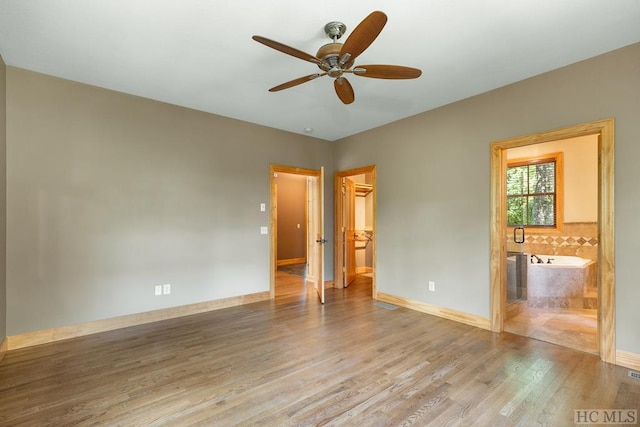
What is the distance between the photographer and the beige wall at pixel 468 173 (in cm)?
262

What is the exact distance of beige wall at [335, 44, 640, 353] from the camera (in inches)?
103

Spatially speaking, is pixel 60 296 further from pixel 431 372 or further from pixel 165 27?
pixel 431 372

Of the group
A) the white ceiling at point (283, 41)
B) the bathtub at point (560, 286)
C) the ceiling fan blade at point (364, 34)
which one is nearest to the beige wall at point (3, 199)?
the white ceiling at point (283, 41)

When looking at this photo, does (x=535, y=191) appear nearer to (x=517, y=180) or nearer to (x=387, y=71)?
(x=517, y=180)

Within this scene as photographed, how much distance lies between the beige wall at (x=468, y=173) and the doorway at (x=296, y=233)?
99 cm

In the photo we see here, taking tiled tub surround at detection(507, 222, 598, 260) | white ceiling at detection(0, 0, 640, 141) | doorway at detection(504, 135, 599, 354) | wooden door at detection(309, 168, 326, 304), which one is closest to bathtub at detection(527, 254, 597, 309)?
doorway at detection(504, 135, 599, 354)

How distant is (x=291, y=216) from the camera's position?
346 inches

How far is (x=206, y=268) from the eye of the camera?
4234mm

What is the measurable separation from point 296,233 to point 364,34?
7.32m

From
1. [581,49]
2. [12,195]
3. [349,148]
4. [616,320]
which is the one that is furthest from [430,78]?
[12,195]

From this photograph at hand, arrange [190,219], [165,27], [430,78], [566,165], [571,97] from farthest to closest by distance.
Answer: [566,165] < [190,219] < [430,78] < [571,97] < [165,27]

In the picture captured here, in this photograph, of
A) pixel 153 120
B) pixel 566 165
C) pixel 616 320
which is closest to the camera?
pixel 616 320

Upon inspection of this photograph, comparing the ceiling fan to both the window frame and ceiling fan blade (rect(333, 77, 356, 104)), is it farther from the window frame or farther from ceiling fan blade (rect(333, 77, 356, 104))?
the window frame

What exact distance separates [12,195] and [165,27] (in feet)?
7.76
